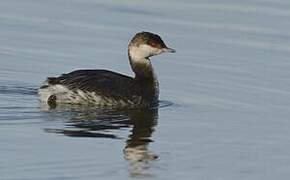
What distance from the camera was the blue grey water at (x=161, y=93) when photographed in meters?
10.9

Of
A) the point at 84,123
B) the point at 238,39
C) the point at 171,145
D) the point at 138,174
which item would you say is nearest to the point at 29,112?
the point at 84,123

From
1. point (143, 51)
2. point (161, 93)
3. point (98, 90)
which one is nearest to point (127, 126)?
point (98, 90)

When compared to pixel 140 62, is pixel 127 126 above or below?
below

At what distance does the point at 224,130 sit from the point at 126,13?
253 inches

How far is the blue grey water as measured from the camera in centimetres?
1094

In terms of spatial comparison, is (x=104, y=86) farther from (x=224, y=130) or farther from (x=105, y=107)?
(x=224, y=130)

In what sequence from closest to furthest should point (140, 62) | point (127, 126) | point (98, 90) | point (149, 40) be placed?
point (127, 126)
point (98, 90)
point (149, 40)
point (140, 62)

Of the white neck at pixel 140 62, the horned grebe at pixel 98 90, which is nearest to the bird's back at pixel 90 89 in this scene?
the horned grebe at pixel 98 90

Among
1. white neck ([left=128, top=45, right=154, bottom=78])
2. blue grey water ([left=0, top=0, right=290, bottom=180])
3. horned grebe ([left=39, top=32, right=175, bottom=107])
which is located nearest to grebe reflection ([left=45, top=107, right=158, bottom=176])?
blue grey water ([left=0, top=0, right=290, bottom=180])

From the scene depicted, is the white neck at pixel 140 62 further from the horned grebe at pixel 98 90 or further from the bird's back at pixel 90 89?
the bird's back at pixel 90 89

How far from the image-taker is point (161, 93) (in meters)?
14.8

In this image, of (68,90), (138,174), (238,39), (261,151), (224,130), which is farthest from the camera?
(238,39)

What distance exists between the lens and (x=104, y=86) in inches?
555

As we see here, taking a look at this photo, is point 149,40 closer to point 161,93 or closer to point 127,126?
point 161,93
